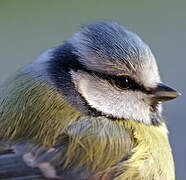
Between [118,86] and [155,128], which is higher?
[118,86]

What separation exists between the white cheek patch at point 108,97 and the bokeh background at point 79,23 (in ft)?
3.55

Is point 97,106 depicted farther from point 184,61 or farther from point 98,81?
point 184,61

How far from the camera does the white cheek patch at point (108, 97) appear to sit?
1.47m

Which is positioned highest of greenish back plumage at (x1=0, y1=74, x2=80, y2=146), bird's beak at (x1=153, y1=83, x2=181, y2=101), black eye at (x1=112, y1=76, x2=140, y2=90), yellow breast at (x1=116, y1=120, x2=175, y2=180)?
black eye at (x1=112, y1=76, x2=140, y2=90)

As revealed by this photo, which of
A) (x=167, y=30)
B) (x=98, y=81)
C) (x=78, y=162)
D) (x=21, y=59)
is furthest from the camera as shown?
(x=167, y=30)

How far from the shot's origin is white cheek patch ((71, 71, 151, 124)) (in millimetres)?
1468

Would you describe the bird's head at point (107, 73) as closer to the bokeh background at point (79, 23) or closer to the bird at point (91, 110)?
the bird at point (91, 110)

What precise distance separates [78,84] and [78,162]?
9.4 inches

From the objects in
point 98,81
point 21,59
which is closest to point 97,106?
point 98,81

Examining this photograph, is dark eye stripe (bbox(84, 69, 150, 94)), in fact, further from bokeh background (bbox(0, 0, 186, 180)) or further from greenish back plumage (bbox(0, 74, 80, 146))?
bokeh background (bbox(0, 0, 186, 180))

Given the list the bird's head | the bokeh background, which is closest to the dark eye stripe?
the bird's head

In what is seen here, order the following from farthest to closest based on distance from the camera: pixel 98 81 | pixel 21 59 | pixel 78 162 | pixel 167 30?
pixel 167 30 → pixel 21 59 → pixel 98 81 → pixel 78 162

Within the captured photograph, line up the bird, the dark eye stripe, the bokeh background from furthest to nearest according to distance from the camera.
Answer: the bokeh background, the dark eye stripe, the bird

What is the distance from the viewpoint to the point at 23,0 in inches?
107
